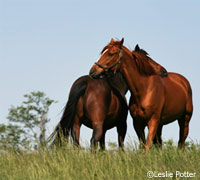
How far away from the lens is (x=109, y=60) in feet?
25.0

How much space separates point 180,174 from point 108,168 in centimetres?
119

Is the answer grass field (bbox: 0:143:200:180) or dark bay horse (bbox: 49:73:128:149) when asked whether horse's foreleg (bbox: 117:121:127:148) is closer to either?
dark bay horse (bbox: 49:73:128:149)

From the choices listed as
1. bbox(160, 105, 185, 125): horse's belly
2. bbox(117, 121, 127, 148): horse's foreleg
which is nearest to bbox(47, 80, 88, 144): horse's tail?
bbox(117, 121, 127, 148): horse's foreleg

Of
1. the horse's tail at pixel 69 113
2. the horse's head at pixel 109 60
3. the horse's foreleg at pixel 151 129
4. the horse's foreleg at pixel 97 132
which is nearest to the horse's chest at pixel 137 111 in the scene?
the horse's foreleg at pixel 151 129

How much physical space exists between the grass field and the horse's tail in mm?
661

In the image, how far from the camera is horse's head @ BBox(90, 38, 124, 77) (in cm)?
752

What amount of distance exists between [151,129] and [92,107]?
130 centimetres

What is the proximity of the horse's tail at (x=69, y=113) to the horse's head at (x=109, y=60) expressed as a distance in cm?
93

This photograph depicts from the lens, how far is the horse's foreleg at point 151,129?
758 centimetres

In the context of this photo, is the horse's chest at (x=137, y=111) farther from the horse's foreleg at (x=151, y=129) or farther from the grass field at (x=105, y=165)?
the grass field at (x=105, y=165)

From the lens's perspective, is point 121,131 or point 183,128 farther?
point 183,128

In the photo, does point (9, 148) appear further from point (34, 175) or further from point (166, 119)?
point (166, 119)

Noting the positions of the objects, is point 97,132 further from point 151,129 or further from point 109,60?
point 109,60

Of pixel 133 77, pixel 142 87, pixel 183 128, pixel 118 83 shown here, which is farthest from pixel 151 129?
pixel 183 128
